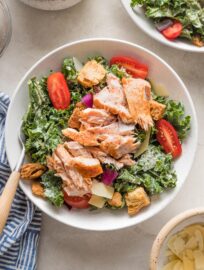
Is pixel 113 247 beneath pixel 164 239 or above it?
beneath

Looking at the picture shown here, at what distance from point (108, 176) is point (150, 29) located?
58 centimetres

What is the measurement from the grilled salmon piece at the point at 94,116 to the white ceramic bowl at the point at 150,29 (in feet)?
1.19

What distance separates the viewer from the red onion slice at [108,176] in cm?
214

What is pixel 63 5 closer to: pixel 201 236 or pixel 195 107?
pixel 195 107

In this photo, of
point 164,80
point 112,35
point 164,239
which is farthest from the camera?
point 112,35

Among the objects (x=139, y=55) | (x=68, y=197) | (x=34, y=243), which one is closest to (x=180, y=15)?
(x=139, y=55)

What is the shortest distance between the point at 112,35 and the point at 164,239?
32.4 inches

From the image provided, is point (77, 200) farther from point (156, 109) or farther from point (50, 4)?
point (50, 4)

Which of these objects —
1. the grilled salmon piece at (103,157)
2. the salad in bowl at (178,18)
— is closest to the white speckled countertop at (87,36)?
the salad in bowl at (178,18)

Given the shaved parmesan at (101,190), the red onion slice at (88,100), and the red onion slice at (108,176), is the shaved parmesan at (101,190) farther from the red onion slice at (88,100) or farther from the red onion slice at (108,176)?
the red onion slice at (88,100)

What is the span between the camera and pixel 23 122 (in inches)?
86.0

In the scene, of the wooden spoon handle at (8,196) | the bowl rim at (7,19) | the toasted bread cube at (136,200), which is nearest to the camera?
the wooden spoon handle at (8,196)

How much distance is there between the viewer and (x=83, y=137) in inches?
83.2

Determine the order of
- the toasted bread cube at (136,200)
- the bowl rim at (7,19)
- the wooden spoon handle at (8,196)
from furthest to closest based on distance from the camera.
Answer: the bowl rim at (7,19), the toasted bread cube at (136,200), the wooden spoon handle at (8,196)
